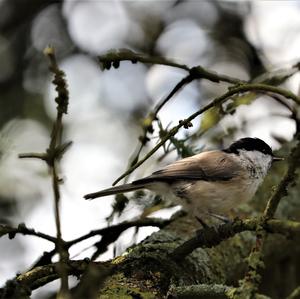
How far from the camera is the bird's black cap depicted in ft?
12.3

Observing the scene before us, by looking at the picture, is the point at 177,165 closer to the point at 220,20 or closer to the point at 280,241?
the point at 280,241

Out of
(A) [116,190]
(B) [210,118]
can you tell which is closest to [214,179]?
(B) [210,118]

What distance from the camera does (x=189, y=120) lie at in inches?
84.0

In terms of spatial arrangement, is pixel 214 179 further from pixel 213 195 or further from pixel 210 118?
pixel 210 118

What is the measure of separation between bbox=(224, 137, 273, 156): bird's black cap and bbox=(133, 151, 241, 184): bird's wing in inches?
3.2

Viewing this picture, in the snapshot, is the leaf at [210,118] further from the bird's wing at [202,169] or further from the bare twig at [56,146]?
the bare twig at [56,146]

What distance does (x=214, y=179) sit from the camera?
3.60 m

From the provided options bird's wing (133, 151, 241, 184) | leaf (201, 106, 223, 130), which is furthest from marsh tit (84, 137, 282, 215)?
leaf (201, 106, 223, 130)

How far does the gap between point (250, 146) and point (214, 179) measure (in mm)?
374

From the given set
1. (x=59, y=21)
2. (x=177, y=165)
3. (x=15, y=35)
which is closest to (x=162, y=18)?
(x=59, y=21)

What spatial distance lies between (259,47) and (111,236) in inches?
133

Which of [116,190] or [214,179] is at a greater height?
[214,179]

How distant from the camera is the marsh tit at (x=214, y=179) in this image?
338 cm

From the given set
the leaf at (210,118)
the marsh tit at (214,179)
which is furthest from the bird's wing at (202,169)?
the leaf at (210,118)
